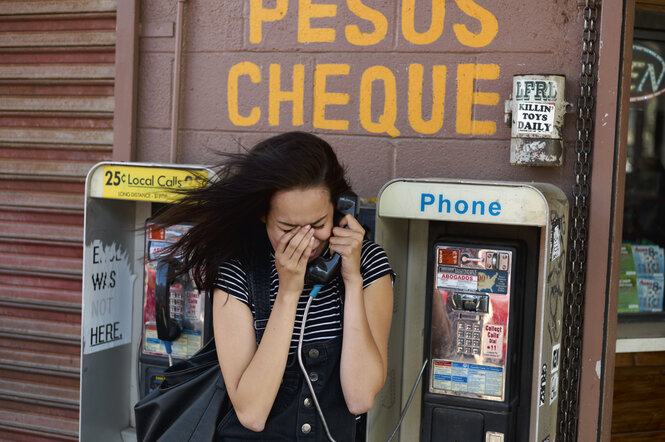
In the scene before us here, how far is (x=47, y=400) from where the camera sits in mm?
4055

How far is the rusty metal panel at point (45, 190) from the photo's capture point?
394 cm

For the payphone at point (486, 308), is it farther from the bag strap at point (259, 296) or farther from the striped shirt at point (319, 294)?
the bag strap at point (259, 296)

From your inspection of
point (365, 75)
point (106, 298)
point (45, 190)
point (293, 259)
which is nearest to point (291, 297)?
point (293, 259)

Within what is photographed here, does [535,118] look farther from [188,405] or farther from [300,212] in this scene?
[188,405]

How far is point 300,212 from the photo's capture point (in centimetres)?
204

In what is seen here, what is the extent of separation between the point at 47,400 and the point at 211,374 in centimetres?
232

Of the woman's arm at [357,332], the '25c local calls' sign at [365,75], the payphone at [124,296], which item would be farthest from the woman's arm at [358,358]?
the '25c local calls' sign at [365,75]

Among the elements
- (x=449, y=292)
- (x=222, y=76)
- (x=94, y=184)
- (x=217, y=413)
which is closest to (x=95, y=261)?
(x=94, y=184)

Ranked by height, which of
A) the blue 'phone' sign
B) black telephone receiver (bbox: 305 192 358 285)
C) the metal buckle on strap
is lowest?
the metal buckle on strap

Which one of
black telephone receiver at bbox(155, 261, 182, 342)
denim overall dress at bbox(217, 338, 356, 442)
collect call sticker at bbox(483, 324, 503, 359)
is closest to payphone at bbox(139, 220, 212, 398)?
black telephone receiver at bbox(155, 261, 182, 342)

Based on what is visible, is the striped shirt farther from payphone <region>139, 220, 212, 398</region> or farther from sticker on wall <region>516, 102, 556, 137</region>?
sticker on wall <region>516, 102, 556, 137</region>

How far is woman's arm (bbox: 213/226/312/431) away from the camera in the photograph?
6.52 ft

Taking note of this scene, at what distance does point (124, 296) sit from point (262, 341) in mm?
1543

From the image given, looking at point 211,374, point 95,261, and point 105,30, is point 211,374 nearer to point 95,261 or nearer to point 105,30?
point 95,261
